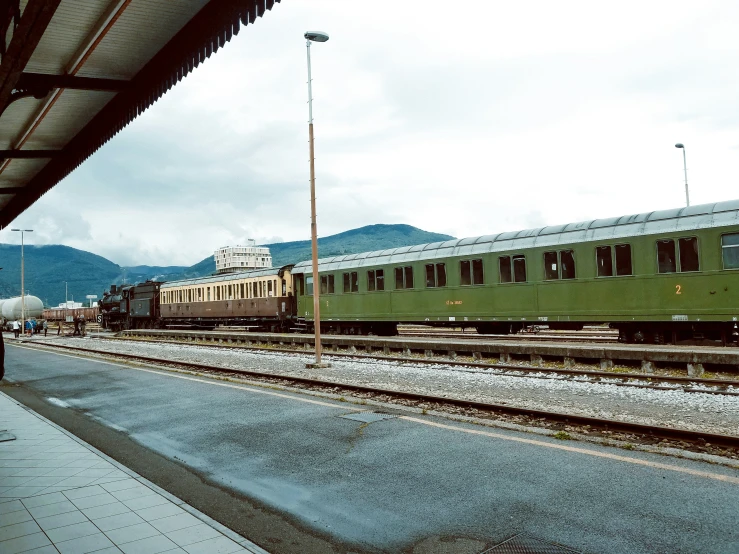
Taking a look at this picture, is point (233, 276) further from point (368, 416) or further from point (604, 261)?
point (368, 416)

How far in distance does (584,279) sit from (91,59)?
574 inches

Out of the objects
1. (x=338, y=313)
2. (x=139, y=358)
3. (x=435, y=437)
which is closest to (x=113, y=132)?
(x=435, y=437)

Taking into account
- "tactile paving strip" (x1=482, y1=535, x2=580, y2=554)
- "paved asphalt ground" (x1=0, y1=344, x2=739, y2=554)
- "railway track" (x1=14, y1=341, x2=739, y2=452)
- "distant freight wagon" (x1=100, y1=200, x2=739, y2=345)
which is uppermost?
"distant freight wagon" (x1=100, y1=200, x2=739, y2=345)

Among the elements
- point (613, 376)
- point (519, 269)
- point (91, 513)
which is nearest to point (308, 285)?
point (519, 269)

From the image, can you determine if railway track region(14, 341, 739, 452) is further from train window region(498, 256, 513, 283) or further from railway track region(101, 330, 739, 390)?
train window region(498, 256, 513, 283)

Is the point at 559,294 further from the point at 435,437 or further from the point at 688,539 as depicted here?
the point at 688,539

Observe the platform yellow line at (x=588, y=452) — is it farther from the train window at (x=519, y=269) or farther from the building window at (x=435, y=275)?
the building window at (x=435, y=275)

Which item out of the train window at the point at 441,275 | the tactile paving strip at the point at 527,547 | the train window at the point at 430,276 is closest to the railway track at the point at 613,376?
the train window at the point at 441,275

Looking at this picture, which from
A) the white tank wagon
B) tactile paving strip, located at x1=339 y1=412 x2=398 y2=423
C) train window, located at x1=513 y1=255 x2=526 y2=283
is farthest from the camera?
the white tank wagon

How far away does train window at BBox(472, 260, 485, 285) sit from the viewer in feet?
67.3

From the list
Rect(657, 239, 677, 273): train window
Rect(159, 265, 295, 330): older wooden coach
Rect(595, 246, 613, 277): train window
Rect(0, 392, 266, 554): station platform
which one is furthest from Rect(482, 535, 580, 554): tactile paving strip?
Rect(159, 265, 295, 330): older wooden coach

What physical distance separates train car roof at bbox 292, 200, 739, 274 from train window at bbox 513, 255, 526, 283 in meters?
0.37

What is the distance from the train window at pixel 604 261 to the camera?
17.2 meters

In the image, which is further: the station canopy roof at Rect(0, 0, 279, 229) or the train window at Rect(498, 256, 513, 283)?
the train window at Rect(498, 256, 513, 283)
